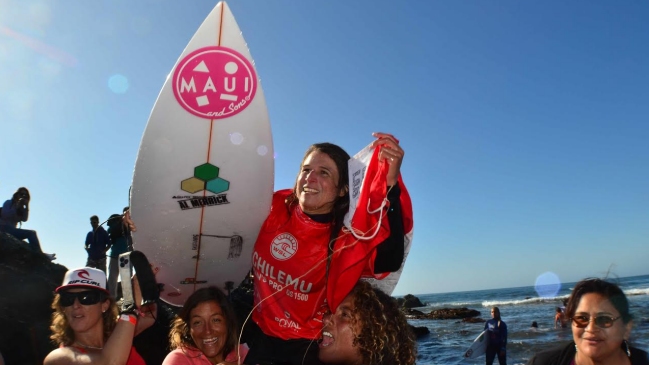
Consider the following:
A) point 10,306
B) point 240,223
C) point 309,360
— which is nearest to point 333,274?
point 309,360

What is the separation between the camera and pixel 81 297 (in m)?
3.18

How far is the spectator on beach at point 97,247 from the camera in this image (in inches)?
296

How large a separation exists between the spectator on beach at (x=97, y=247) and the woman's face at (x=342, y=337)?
20.8 ft

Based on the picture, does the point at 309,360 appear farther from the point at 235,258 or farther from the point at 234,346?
the point at 235,258

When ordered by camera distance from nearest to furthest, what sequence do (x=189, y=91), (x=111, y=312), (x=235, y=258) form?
(x=111, y=312) < (x=189, y=91) < (x=235, y=258)

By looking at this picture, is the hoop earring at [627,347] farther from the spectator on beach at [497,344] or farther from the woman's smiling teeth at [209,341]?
the spectator on beach at [497,344]

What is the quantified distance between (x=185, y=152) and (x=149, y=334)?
227 centimetres

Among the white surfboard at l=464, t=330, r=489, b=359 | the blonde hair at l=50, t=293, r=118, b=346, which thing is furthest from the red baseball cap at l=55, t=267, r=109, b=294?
the white surfboard at l=464, t=330, r=489, b=359

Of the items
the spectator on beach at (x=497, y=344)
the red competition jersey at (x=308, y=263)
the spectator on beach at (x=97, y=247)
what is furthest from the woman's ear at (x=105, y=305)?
the spectator on beach at (x=497, y=344)

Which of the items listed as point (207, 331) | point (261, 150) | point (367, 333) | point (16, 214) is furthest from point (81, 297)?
point (16, 214)

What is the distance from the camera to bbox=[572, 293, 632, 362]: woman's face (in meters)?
2.39

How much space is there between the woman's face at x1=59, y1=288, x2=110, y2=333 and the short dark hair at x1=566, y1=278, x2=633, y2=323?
3291 mm

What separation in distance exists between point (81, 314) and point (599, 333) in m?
3.46

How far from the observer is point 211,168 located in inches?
158
